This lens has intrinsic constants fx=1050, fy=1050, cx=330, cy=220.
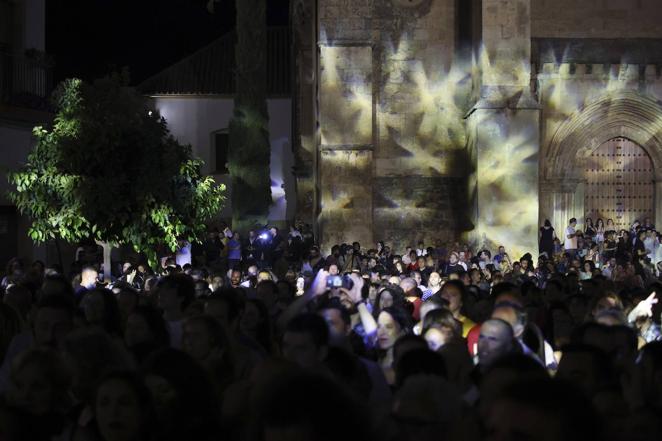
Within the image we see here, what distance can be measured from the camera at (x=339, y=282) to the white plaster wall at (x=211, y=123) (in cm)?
3213

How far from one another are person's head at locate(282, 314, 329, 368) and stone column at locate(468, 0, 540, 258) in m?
18.5

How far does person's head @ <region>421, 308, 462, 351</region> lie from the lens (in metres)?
6.44

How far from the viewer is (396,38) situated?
83.4 ft

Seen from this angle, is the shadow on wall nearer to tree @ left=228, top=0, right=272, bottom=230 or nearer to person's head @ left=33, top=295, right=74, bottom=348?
tree @ left=228, top=0, right=272, bottom=230

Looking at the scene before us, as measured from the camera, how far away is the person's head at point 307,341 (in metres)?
5.35

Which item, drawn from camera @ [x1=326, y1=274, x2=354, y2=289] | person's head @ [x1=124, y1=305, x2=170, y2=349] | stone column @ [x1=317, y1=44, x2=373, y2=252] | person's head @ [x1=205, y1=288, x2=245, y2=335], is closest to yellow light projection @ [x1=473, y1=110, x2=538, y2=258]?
stone column @ [x1=317, y1=44, x2=373, y2=252]

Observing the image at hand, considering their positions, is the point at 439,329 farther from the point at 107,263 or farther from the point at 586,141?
the point at 586,141

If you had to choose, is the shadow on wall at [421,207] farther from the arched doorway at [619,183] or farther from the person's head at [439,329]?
the person's head at [439,329]

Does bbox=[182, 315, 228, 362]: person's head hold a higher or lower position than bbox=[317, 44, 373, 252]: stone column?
lower

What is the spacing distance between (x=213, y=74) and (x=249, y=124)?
14.5 m

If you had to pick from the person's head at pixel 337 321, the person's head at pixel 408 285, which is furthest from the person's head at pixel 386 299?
the person's head at pixel 337 321

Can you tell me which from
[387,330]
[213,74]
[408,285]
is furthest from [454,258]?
[213,74]

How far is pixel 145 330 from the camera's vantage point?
6.37m

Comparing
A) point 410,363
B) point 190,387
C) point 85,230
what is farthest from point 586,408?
point 85,230
